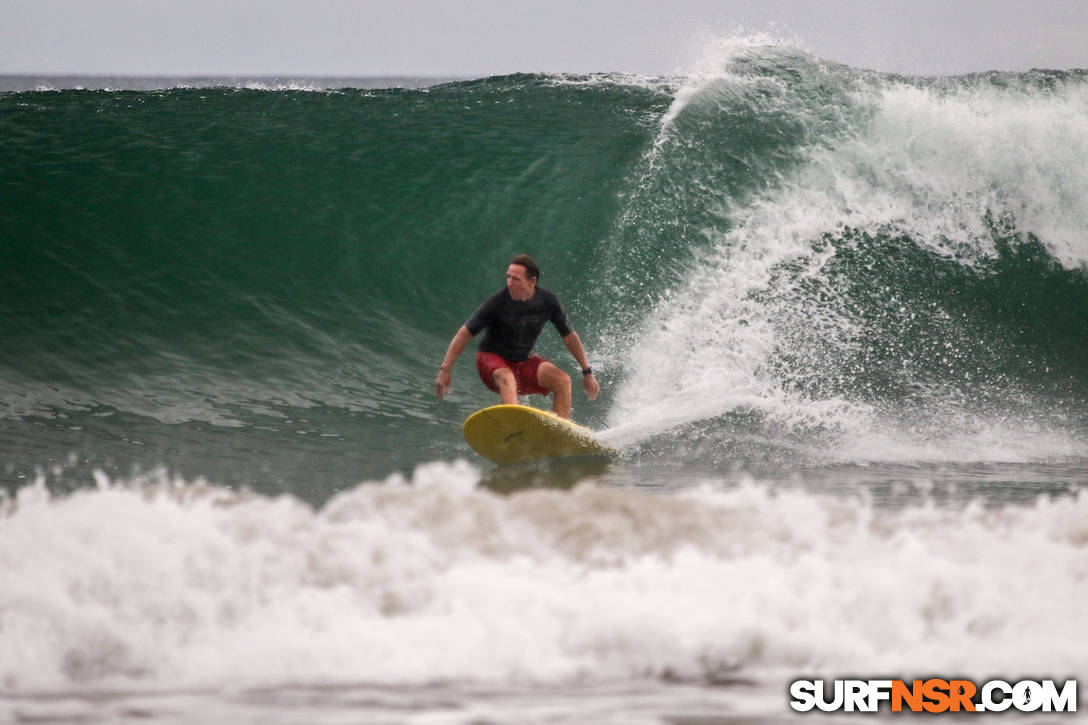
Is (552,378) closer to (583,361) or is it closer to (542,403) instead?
(583,361)

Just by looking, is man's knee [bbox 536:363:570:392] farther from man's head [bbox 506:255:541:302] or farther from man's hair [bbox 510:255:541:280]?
man's hair [bbox 510:255:541:280]

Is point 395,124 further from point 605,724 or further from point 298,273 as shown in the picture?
point 605,724

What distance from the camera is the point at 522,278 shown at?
6.36 m

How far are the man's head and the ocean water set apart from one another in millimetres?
1137

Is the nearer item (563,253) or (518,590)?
(518,590)

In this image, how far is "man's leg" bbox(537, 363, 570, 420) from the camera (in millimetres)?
6516

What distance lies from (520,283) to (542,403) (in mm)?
2195

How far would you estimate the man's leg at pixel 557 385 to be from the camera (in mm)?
6516

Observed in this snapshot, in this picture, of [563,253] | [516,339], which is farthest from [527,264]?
[563,253]

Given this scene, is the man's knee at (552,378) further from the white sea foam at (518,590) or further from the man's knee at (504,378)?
the white sea foam at (518,590)

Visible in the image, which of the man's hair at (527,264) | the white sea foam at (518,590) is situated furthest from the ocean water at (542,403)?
the man's hair at (527,264)

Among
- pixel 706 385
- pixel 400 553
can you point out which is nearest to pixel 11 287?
pixel 706 385

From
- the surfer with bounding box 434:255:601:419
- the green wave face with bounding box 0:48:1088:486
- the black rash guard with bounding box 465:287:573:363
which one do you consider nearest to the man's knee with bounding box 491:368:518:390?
the surfer with bounding box 434:255:601:419

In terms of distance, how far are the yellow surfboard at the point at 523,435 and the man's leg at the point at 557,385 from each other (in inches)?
9.4
